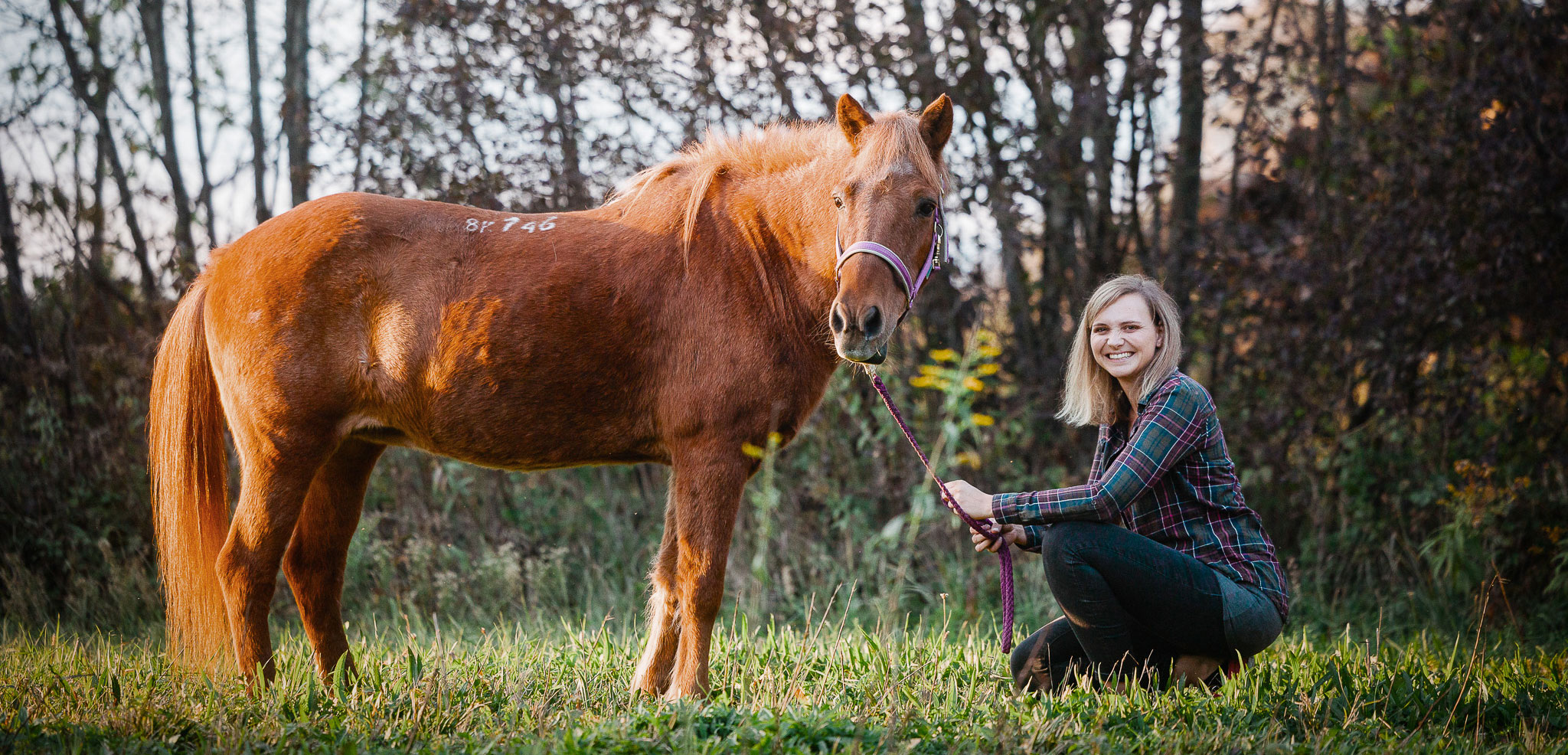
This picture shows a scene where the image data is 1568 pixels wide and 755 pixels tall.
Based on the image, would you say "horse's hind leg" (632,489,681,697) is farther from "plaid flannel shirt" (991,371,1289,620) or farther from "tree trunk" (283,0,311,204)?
"tree trunk" (283,0,311,204)

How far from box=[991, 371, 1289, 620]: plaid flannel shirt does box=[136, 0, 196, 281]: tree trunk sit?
702 centimetres

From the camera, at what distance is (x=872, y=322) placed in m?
2.97

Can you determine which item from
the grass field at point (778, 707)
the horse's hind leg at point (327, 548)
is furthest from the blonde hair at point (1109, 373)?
the horse's hind leg at point (327, 548)

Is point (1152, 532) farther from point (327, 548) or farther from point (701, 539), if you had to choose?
point (327, 548)

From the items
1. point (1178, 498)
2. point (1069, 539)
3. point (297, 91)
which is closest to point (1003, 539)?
point (1069, 539)

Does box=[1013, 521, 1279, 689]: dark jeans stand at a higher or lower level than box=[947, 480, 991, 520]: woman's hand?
lower

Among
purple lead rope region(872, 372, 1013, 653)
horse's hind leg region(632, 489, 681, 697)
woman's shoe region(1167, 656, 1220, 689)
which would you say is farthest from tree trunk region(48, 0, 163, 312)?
woman's shoe region(1167, 656, 1220, 689)

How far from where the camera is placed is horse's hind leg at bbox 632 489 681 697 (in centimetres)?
343

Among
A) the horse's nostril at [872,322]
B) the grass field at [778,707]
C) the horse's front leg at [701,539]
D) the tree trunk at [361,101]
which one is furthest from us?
the tree trunk at [361,101]

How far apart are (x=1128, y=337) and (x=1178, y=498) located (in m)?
0.56

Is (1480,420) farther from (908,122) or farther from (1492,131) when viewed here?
(908,122)

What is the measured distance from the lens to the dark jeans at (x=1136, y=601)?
3.03 metres

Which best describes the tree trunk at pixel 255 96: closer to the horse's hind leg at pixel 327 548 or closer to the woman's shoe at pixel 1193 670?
the horse's hind leg at pixel 327 548

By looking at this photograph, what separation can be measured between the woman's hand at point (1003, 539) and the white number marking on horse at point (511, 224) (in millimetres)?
1909
